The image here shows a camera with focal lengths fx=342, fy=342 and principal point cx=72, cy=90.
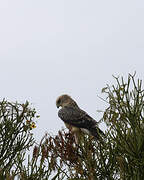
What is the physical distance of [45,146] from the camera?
546cm

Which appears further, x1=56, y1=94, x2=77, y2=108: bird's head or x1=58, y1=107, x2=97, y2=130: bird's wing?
x1=56, y1=94, x2=77, y2=108: bird's head

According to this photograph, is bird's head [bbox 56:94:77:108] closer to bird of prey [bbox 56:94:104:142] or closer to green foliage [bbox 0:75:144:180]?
bird of prey [bbox 56:94:104:142]

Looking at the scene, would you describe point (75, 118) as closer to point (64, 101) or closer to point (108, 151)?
point (64, 101)

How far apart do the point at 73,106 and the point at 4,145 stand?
3.51 metres

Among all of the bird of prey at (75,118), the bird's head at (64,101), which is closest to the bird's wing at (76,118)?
the bird of prey at (75,118)

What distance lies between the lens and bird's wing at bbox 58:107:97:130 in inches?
349

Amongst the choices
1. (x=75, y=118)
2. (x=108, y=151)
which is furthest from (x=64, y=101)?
(x=108, y=151)

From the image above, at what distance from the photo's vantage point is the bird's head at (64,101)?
10.4m

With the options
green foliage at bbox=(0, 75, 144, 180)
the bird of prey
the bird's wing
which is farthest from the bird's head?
green foliage at bbox=(0, 75, 144, 180)

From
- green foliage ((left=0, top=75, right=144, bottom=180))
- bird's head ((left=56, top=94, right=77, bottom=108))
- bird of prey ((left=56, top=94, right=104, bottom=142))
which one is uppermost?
bird's head ((left=56, top=94, right=77, bottom=108))

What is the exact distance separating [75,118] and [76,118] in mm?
31

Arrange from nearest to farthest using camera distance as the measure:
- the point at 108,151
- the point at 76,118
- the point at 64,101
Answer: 1. the point at 108,151
2. the point at 76,118
3. the point at 64,101

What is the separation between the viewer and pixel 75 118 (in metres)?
9.20

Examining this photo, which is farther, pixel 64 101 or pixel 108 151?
pixel 64 101
